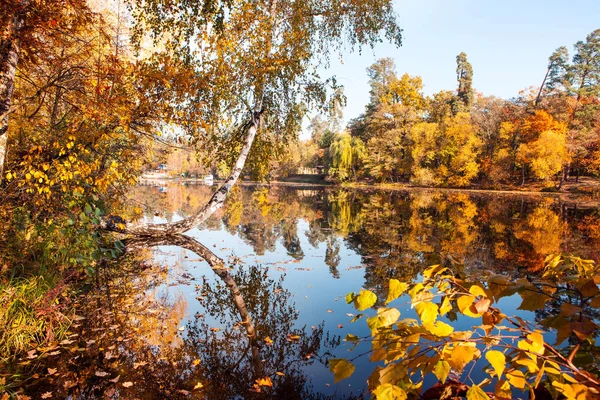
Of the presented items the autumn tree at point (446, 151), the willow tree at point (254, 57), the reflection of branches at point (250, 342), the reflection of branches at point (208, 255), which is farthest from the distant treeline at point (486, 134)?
the reflection of branches at point (250, 342)

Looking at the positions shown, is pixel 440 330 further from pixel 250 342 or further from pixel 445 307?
pixel 250 342

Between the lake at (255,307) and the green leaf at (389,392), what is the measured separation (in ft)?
0.40

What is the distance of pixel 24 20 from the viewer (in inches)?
147

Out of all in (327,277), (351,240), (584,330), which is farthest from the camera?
(351,240)

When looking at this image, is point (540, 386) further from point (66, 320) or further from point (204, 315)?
point (66, 320)

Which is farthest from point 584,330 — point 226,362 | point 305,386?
point 226,362

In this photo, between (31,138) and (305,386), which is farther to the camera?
(31,138)

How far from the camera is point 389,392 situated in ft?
3.51

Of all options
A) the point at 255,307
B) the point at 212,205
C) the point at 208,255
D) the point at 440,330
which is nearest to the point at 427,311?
the point at 440,330

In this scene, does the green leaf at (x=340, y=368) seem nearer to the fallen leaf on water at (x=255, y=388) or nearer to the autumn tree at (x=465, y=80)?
the fallen leaf on water at (x=255, y=388)

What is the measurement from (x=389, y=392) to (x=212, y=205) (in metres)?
9.77

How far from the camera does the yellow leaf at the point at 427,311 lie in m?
1.15

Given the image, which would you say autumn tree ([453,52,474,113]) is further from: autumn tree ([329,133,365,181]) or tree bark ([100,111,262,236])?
tree bark ([100,111,262,236])

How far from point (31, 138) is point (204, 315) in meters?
4.06
